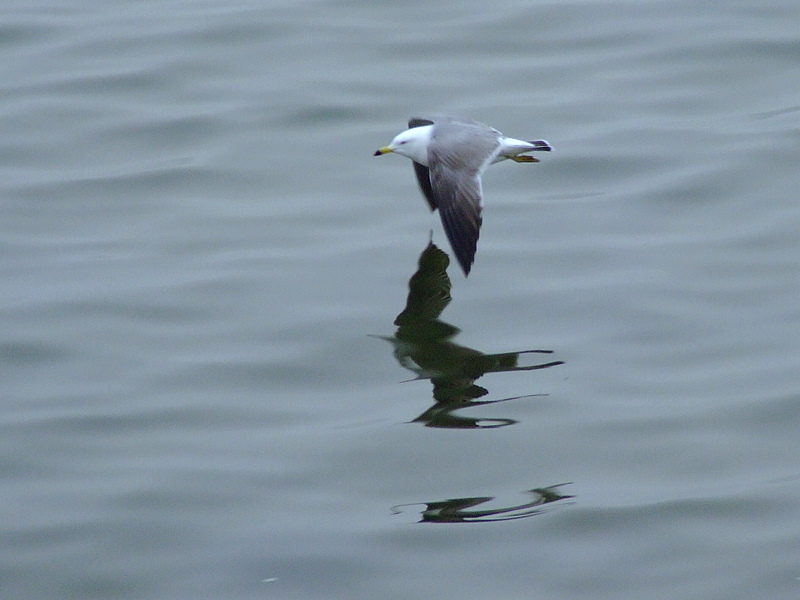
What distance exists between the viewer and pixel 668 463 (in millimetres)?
6168

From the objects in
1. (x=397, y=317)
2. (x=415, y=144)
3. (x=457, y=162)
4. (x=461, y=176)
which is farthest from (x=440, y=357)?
(x=415, y=144)

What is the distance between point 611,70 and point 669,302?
4201 millimetres

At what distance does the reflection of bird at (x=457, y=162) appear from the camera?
761 cm

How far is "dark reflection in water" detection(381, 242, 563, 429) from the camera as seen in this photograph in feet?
21.7

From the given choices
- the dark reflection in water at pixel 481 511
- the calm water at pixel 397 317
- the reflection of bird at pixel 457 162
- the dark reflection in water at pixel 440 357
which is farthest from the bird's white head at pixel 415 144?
the dark reflection in water at pixel 481 511

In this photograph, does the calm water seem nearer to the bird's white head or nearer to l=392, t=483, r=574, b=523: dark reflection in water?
l=392, t=483, r=574, b=523: dark reflection in water

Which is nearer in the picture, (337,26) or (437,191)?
(437,191)

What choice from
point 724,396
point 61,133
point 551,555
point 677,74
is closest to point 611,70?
point 677,74

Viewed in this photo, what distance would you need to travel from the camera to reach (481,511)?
586 centimetres

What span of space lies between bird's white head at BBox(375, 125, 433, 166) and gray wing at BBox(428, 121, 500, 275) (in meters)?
0.07

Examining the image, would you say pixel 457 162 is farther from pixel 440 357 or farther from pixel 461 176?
pixel 440 357

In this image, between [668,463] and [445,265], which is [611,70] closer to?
[445,265]

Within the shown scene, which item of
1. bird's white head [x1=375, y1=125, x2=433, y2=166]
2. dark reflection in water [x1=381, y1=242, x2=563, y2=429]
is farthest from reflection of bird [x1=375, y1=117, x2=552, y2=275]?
dark reflection in water [x1=381, y1=242, x2=563, y2=429]

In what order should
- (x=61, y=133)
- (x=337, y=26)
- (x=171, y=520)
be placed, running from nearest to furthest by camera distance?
1. (x=171, y=520)
2. (x=61, y=133)
3. (x=337, y=26)
